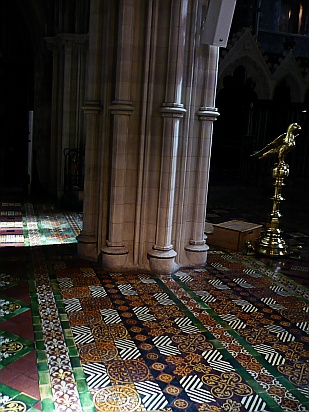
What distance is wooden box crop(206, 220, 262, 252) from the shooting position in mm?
7098

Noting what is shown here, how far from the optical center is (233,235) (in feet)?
23.4

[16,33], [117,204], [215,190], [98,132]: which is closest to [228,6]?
[98,132]

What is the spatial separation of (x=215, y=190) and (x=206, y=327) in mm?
8755

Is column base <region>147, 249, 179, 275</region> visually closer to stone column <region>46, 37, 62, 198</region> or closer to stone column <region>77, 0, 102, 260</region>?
stone column <region>77, 0, 102, 260</region>

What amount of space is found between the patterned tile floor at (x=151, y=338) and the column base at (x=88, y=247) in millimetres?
156

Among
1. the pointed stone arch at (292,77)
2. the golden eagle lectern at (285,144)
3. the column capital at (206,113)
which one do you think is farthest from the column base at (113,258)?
the pointed stone arch at (292,77)

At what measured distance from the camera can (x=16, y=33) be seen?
13016mm

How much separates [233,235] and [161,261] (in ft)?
5.44

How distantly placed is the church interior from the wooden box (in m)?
0.03

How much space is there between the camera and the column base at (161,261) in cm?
585

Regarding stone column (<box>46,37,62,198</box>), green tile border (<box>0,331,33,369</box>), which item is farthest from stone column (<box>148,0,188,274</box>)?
stone column (<box>46,37,62,198</box>)

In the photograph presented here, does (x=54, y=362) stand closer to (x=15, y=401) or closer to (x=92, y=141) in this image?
(x=15, y=401)

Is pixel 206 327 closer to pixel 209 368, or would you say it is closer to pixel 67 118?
pixel 209 368

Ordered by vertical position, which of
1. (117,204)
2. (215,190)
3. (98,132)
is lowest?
(215,190)
